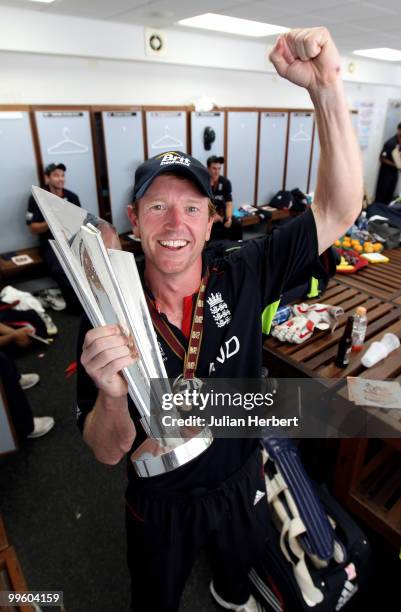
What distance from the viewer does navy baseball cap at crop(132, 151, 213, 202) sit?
87 cm

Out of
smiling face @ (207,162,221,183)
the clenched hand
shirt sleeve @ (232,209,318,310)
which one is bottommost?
smiling face @ (207,162,221,183)

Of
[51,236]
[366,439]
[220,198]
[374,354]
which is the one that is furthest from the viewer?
[220,198]

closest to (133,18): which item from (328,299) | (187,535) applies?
(328,299)

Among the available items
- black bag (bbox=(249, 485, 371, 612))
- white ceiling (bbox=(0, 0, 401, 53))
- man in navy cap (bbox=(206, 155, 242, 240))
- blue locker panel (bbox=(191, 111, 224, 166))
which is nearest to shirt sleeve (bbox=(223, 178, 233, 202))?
man in navy cap (bbox=(206, 155, 242, 240))

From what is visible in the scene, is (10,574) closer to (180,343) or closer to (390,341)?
(180,343)

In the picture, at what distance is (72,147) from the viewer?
400 cm

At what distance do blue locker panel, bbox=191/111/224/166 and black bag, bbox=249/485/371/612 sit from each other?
445cm

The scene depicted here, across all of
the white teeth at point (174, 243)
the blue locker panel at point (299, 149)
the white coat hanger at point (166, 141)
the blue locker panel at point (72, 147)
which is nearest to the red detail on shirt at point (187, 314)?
the white teeth at point (174, 243)

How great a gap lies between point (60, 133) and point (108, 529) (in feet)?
11.9

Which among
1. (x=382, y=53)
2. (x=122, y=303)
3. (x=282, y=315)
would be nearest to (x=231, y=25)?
(x=382, y=53)

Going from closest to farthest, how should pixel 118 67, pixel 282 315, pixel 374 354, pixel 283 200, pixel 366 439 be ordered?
1. pixel 366 439
2. pixel 374 354
3. pixel 282 315
4. pixel 118 67
5. pixel 283 200

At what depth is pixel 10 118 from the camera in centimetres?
361

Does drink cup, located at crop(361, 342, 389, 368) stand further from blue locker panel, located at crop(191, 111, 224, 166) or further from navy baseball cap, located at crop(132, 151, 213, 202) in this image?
blue locker panel, located at crop(191, 111, 224, 166)

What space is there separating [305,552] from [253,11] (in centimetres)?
413
